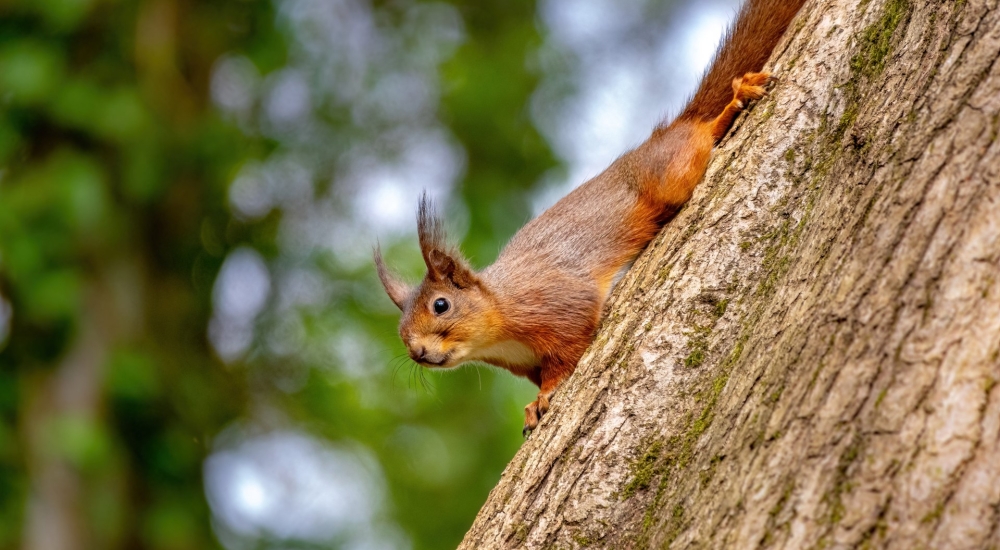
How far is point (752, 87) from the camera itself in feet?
10.5

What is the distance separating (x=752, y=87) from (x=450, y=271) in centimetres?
155

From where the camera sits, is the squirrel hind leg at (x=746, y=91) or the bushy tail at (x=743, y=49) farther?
the bushy tail at (x=743, y=49)

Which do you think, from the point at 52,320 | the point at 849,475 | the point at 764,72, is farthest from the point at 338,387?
the point at 849,475

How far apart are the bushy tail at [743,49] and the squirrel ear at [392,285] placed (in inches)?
62.2

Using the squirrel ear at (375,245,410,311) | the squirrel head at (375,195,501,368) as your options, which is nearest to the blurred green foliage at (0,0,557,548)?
the squirrel ear at (375,245,410,311)

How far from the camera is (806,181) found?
2904mm

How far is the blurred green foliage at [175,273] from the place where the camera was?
564cm

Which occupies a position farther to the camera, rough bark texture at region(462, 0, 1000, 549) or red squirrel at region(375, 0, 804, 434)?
red squirrel at region(375, 0, 804, 434)

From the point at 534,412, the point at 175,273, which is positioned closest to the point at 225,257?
the point at 175,273

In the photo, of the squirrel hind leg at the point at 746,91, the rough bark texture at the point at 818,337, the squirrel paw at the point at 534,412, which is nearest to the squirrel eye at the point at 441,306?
the squirrel paw at the point at 534,412

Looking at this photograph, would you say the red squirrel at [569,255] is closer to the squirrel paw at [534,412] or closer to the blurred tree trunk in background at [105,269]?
the squirrel paw at [534,412]

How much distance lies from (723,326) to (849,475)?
986 mm

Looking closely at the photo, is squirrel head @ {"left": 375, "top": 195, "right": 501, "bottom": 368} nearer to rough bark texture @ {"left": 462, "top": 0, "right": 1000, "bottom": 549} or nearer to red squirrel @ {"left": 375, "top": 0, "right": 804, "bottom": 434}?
red squirrel @ {"left": 375, "top": 0, "right": 804, "bottom": 434}

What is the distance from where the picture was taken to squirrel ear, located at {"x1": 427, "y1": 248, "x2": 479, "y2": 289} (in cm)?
408
